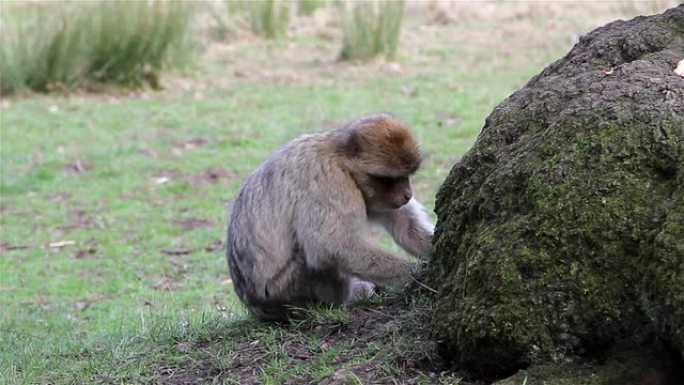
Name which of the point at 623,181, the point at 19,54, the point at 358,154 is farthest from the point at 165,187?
the point at 623,181

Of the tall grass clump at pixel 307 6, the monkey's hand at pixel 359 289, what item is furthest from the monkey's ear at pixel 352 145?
the tall grass clump at pixel 307 6

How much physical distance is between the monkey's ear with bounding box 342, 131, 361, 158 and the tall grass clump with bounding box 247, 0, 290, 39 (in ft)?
45.7

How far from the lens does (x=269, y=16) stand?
19219 mm

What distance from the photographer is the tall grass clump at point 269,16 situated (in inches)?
757

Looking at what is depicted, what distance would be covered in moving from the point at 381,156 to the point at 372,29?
12058 millimetres

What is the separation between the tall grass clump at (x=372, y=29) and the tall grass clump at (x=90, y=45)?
2.58 metres

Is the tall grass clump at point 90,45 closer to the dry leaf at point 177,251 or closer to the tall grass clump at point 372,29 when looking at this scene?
the tall grass clump at point 372,29

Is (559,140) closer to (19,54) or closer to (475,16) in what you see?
(19,54)

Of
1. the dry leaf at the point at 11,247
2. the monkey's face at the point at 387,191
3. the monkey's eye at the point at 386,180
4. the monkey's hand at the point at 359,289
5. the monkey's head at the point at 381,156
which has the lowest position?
the dry leaf at the point at 11,247

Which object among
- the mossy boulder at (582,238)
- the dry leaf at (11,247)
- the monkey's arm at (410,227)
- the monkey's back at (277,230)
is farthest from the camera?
the dry leaf at (11,247)

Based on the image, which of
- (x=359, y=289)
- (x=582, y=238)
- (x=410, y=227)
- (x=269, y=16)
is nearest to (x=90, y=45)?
(x=269, y=16)

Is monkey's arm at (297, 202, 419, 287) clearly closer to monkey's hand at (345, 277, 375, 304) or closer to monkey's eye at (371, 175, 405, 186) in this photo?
monkey's hand at (345, 277, 375, 304)

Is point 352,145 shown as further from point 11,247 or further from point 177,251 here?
point 11,247

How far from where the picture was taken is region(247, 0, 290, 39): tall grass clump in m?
19.2
